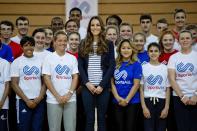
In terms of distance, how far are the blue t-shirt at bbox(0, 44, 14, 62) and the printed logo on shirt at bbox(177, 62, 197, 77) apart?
2.37m

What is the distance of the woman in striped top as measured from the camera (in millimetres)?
5121

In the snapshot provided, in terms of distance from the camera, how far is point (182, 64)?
530cm

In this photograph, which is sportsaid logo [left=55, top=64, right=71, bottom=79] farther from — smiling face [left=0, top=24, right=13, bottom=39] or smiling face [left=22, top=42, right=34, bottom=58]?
smiling face [left=0, top=24, right=13, bottom=39]

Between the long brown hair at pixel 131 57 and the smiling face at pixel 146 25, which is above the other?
the smiling face at pixel 146 25

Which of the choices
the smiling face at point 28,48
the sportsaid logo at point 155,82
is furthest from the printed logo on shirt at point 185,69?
the smiling face at point 28,48

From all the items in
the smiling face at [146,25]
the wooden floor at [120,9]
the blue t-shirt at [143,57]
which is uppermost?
the wooden floor at [120,9]

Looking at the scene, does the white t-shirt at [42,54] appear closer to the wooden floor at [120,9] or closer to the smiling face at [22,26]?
the smiling face at [22,26]

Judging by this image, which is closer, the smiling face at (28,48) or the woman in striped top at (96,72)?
the woman in striped top at (96,72)

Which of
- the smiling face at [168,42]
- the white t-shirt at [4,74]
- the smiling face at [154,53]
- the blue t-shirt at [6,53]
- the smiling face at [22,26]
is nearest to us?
the white t-shirt at [4,74]

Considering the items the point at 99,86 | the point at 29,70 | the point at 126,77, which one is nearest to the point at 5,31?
the point at 29,70

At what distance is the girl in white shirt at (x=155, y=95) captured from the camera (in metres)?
5.27

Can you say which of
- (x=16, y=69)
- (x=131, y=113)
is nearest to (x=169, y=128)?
(x=131, y=113)

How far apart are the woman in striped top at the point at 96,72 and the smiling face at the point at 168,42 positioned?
0.84 meters

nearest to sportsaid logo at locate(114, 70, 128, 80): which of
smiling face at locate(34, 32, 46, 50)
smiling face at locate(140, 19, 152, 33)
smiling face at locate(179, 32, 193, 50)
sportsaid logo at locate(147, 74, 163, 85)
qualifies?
sportsaid logo at locate(147, 74, 163, 85)
